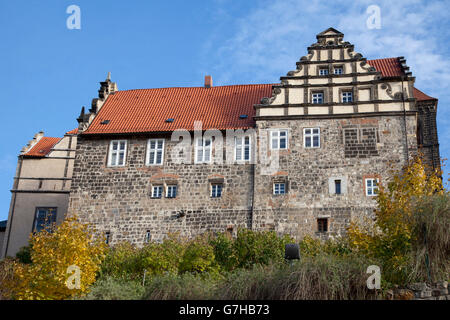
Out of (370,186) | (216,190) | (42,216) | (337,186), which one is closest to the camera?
(370,186)

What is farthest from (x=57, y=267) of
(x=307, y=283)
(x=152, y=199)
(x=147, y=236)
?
(x=152, y=199)

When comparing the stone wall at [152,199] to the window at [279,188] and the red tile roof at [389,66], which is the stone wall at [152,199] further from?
the red tile roof at [389,66]

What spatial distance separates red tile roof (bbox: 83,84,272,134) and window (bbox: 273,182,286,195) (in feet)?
12.6

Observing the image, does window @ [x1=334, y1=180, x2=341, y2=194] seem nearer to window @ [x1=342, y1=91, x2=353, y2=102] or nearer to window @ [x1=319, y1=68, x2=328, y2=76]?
window @ [x1=342, y1=91, x2=353, y2=102]

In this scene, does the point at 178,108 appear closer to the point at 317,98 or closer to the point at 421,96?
the point at 317,98

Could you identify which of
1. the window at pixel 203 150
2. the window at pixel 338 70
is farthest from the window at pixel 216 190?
the window at pixel 338 70

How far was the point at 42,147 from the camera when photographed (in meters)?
42.7

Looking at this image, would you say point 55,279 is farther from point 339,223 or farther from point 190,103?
point 190,103

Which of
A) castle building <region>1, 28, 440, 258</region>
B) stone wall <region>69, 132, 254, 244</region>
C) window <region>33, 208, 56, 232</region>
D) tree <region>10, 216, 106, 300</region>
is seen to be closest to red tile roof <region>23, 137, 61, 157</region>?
window <region>33, 208, 56, 232</region>

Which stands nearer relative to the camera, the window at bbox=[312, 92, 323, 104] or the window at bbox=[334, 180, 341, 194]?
the window at bbox=[334, 180, 341, 194]

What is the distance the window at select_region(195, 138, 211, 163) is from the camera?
111 ft

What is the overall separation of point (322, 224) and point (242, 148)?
19.6 ft

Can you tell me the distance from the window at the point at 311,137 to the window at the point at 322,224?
400 cm

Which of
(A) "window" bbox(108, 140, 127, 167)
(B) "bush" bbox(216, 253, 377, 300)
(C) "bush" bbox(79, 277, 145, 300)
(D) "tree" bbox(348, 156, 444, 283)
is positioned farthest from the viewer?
(A) "window" bbox(108, 140, 127, 167)
